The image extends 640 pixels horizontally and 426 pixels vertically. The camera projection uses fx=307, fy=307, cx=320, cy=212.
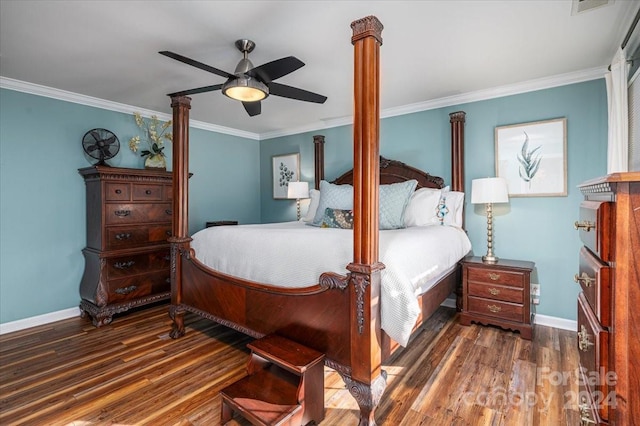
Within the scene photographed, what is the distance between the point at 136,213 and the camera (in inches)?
136

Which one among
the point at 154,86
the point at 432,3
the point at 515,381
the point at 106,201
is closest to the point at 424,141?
the point at 432,3

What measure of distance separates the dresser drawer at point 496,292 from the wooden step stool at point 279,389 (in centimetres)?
189

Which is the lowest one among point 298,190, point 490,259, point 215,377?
point 215,377

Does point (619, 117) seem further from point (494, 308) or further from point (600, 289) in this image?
point (600, 289)

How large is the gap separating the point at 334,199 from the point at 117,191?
2.32m

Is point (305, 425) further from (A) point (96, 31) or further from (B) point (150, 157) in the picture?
(B) point (150, 157)

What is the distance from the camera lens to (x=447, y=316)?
3.27 meters

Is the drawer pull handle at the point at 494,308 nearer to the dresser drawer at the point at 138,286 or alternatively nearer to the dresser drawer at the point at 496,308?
the dresser drawer at the point at 496,308

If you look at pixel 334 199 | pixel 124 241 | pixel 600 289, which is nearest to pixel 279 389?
pixel 600 289

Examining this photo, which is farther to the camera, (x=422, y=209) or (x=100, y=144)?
(x=100, y=144)

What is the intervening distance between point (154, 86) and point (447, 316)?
154 inches

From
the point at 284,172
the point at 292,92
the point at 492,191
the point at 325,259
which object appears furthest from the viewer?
the point at 284,172

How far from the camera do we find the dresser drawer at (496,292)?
8.91 feet

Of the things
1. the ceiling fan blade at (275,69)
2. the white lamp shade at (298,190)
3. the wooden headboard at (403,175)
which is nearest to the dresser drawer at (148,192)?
the white lamp shade at (298,190)
